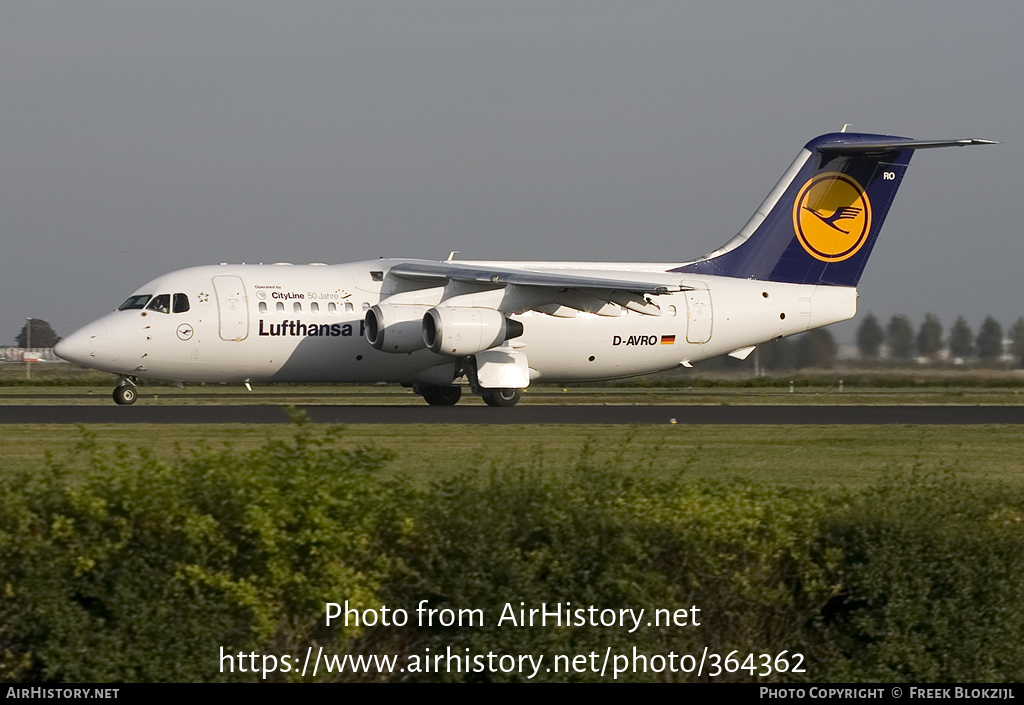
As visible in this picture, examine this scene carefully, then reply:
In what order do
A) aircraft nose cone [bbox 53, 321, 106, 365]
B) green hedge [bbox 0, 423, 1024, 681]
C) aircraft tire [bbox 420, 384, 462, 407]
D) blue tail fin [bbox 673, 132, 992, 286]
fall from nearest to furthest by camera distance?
green hedge [bbox 0, 423, 1024, 681] < aircraft nose cone [bbox 53, 321, 106, 365] < aircraft tire [bbox 420, 384, 462, 407] < blue tail fin [bbox 673, 132, 992, 286]

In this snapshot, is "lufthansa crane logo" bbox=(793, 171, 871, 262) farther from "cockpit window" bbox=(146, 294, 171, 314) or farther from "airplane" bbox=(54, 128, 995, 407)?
"cockpit window" bbox=(146, 294, 171, 314)

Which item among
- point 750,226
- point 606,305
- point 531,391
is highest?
point 750,226

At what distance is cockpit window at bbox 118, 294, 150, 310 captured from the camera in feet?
101

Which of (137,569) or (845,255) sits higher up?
(845,255)

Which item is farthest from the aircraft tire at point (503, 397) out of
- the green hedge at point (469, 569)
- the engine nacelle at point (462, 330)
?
the green hedge at point (469, 569)

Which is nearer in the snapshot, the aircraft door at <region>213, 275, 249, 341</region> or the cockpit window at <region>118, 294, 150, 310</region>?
the aircraft door at <region>213, 275, 249, 341</region>

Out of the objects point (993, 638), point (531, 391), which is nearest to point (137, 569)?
point (993, 638)

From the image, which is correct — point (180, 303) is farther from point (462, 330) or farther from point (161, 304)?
point (462, 330)

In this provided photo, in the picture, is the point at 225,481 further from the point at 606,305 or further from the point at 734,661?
the point at 606,305

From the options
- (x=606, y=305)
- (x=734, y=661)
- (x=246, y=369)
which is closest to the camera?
(x=734, y=661)

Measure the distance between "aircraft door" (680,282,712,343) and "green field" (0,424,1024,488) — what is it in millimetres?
8627

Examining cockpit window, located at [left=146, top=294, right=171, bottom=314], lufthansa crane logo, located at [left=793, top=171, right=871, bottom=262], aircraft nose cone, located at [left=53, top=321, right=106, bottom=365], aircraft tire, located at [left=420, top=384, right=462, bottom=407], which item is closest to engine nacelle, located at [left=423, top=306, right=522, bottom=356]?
aircraft tire, located at [left=420, top=384, right=462, bottom=407]

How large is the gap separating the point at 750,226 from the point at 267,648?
27.5 m

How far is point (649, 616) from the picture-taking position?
35.7ft
